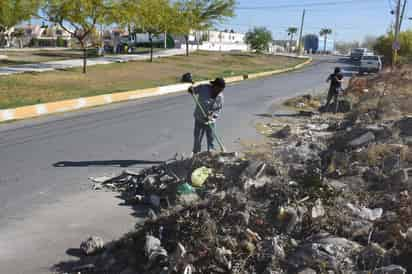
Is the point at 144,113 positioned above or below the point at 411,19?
below

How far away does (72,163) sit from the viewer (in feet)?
28.9

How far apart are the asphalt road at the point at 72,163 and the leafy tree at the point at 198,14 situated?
88.2 ft

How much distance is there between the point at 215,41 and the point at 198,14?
45343 mm

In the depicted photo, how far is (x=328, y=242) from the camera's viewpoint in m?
4.43

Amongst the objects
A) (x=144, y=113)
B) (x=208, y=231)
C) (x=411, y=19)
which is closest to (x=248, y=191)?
(x=208, y=231)

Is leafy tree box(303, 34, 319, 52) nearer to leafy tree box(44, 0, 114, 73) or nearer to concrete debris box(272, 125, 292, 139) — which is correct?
leafy tree box(44, 0, 114, 73)

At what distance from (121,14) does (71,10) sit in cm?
269

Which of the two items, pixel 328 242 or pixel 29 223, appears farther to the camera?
pixel 29 223

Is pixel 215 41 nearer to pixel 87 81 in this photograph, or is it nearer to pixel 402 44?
pixel 402 44

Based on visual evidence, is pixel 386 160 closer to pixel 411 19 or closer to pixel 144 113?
pixel 144 113

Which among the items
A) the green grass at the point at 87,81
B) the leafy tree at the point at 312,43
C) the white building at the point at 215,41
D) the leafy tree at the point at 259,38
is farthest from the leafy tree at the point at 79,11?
the leafy tree at the point at 312,43

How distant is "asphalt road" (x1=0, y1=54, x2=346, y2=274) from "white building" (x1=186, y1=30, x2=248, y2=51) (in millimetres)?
49907

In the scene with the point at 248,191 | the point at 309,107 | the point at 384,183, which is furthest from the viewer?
the point at 309,107

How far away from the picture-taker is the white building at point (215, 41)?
70.6 meters
